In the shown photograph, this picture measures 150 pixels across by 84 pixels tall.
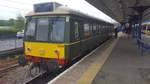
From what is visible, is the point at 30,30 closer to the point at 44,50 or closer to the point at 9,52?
the point at 44,50

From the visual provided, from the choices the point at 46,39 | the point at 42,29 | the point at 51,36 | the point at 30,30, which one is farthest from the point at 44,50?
the point at 30,30

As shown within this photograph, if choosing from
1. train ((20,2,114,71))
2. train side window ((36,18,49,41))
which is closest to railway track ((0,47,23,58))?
train ((20,2,114,71))

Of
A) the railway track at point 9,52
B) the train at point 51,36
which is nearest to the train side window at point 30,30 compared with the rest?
the train at point 51,36

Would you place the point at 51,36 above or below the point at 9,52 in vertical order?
above

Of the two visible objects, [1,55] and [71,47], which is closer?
[71,47]

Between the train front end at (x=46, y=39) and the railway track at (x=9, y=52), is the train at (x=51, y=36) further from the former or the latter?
the railway track at (x=9, y=52)

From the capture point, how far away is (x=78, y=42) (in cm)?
756

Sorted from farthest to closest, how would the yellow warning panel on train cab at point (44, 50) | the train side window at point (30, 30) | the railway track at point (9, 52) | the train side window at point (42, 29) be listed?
the railway track at point (9, 52) < the train side window at point (30, 30) < the train side window at point (42, 29) < the yellow warning panel on train cab at point (44, 50)

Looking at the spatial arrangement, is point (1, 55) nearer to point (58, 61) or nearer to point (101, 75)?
point (58, 61)

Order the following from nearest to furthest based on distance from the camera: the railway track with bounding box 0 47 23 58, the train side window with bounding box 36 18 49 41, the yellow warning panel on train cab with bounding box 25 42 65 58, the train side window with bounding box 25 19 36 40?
the yellow warning panel on train cab with bounding box 25 42 65 58 < the train side window with bounding box 36 18 49 41 < the train side window with bounding box 25 19 36 40 < the railway track with bounding box 0 47 23 58

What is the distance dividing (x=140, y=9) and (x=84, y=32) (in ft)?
15.9

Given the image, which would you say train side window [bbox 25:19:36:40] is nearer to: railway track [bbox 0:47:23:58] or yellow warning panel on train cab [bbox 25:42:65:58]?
yellow warning panel on train cab [bbox 25:42:65:58]

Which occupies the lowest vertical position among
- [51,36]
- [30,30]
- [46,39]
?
[46,39]

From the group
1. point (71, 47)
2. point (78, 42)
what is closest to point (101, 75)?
point (71, 47)
